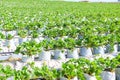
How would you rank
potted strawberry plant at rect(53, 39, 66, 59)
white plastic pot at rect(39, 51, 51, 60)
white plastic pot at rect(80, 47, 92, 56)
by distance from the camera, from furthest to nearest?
1. white plastic pot at rect(80, 47, 92, 56)
2. potted strawberry plant at rect(53, 39, 66, 59)
3. white plastic pot at rect(39, 51, 51, 60)

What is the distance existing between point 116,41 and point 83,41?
1.03 metres

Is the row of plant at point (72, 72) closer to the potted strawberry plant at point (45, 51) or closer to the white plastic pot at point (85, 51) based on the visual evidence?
the potted strawberry plant at point (45, 51)

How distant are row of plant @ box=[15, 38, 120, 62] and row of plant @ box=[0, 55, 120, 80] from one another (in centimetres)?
130

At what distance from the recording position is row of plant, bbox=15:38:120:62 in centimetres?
723

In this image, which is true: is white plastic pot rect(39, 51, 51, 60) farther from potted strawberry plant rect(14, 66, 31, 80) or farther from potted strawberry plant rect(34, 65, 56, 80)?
potted strawberry plant rect(14, 66, 31, 80)

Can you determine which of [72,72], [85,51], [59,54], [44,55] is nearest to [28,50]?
[44,55]

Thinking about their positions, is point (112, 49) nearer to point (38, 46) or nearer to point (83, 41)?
point (83, 41)

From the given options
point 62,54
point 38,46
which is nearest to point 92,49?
point 62,54

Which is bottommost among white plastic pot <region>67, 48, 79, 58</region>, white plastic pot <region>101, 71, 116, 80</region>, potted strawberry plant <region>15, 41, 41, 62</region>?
white plastic pot <region>101, 71, 116, 80</region>

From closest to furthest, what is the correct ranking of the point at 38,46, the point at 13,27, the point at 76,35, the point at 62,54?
1. the point at 38,46
2. the point at 62,54
3. the point at 76,35
4. the point at 13,27

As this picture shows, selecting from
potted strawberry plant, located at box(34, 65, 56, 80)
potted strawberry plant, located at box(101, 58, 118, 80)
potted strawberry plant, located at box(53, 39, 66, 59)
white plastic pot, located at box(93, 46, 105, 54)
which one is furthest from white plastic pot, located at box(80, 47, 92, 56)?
potted strawberry plant, located at box(34, 65, 56, 80)

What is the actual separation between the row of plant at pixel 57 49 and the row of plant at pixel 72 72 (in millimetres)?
1299

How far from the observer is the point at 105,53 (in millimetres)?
8398

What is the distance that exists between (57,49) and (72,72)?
241 centimetres
